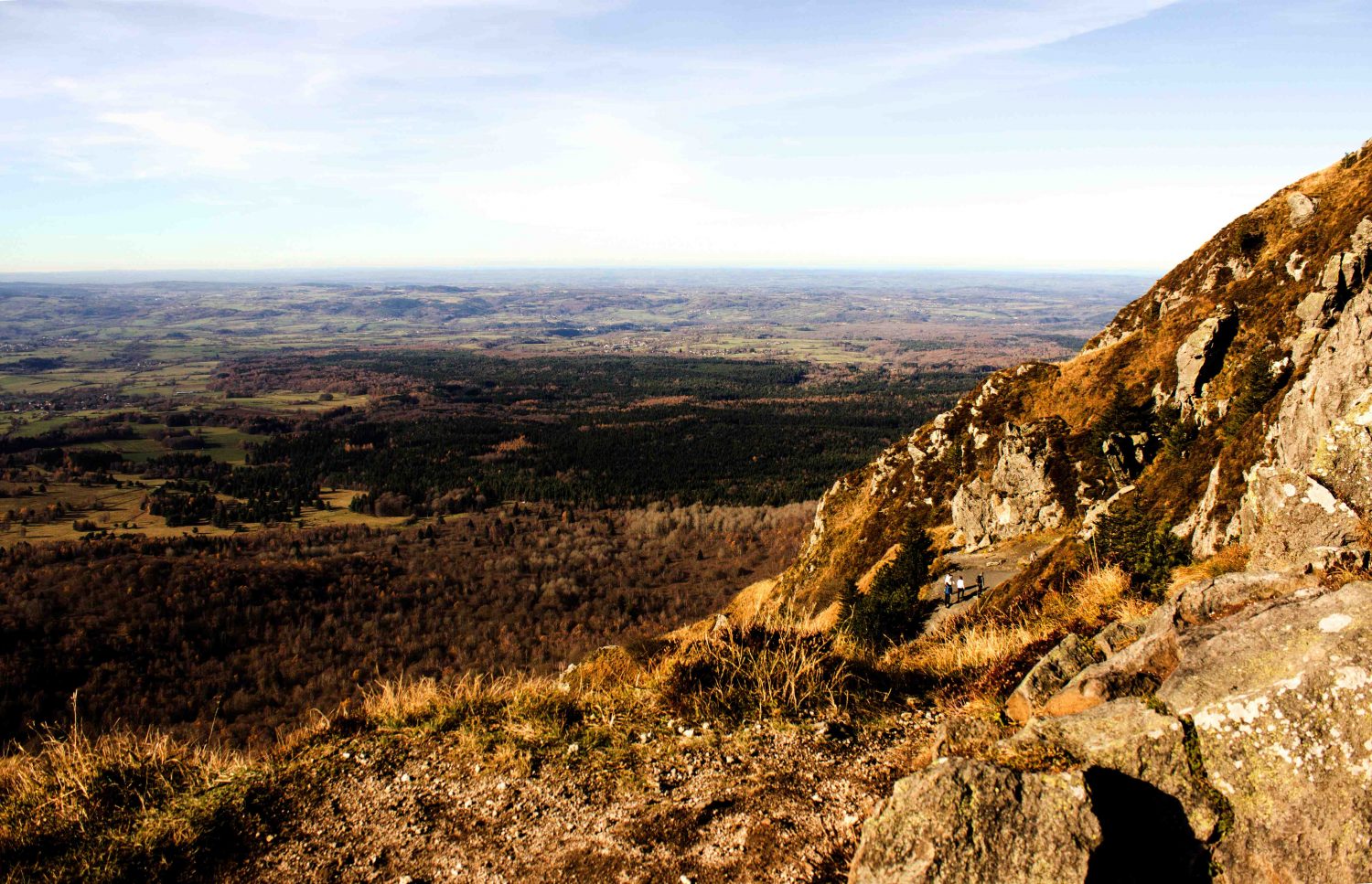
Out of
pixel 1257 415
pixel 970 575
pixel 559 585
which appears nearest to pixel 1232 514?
pixel 1257 415

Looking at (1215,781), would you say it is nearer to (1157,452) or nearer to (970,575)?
(970,575)

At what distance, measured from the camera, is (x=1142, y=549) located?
11703 millimetres

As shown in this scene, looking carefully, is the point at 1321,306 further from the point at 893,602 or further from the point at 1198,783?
the point at 1198,783

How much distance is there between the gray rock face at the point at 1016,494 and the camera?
25.9 meters

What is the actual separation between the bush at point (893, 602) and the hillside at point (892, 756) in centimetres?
104

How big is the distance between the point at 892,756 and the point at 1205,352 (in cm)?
2297

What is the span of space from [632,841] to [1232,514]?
13401 millimetres

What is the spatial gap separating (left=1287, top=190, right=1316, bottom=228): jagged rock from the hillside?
21.0 meters

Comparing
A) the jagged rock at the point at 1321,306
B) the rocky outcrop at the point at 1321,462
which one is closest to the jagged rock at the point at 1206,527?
the rocky outcrop at the point at 1321,462

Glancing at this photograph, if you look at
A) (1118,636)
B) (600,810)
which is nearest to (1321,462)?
(1118,636)

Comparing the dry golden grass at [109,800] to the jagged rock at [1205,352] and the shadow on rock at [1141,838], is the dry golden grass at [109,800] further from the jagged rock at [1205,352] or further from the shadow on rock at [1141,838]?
the jagged rock at [1205,352]

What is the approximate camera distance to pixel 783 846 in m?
5.35

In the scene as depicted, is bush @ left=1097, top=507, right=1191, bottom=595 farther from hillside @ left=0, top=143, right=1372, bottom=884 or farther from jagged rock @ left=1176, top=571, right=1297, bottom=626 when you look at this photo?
jagged rock @ left=1176, top=571, right=1297, bottom=626

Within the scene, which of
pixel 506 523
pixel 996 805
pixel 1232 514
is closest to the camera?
pixel 996 805
